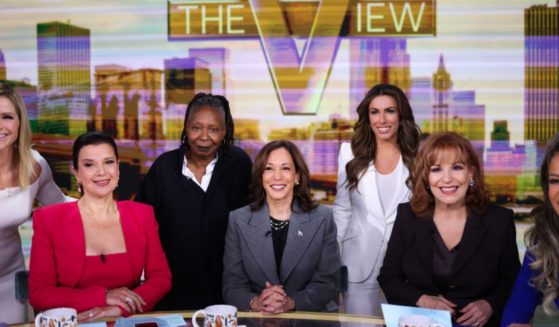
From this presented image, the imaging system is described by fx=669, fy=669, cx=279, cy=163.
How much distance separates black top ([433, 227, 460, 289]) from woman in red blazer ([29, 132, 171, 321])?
0.97 metres

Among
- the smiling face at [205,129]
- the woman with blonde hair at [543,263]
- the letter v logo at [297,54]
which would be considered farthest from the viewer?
the letter v logo at [297,54]

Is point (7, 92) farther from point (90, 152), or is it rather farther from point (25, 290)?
point (25, 290)

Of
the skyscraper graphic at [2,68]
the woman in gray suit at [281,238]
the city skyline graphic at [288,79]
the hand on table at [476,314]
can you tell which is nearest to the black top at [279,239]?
the woman in gray suit at [281,238]

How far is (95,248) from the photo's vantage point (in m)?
2.39

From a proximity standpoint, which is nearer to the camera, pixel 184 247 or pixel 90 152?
pixel 90 152

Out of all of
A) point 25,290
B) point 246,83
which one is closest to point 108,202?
point 25,290

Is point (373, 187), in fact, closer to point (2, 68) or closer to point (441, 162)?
point (441, 162)

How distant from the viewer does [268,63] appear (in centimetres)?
468

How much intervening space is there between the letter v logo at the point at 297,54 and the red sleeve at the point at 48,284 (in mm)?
2528

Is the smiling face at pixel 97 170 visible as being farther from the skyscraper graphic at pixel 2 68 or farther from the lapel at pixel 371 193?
the skyscraper graphic at pixel 2 68

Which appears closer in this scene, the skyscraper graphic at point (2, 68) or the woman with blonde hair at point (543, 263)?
the woman with blonde hair at point (543, 263)

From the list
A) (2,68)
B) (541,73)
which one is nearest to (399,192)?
(541,73)

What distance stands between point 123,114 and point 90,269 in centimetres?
256

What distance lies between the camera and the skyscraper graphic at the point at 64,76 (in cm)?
476
